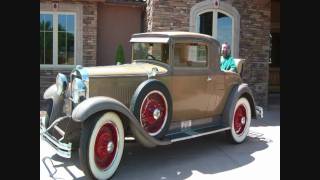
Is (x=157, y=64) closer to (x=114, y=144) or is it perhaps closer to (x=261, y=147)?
(x=114, y=144)

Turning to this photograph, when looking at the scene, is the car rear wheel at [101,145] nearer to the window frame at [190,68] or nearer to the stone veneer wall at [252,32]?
the window frame at [190,68]

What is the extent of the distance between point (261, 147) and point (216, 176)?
2097 mm

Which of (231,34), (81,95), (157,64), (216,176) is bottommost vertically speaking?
(216,176)

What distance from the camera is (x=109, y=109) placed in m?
5.40

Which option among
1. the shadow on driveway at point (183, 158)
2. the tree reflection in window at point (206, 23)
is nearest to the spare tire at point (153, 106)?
the shadow on driveway at point (183, 158)

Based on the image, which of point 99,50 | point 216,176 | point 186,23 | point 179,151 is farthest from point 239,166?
point 99,50

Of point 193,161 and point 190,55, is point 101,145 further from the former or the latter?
point 190,55

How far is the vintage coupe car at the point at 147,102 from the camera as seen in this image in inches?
213

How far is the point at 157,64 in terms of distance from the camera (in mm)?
6797

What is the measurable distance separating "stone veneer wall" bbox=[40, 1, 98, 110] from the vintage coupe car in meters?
5.29

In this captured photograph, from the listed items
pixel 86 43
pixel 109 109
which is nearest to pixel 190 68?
pixel 109 109

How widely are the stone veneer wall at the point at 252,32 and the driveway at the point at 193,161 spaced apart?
4.32 meters

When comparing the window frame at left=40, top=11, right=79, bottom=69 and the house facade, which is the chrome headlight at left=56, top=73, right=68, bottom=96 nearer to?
the house facade

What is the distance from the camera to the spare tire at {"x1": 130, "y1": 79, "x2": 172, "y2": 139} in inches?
233
